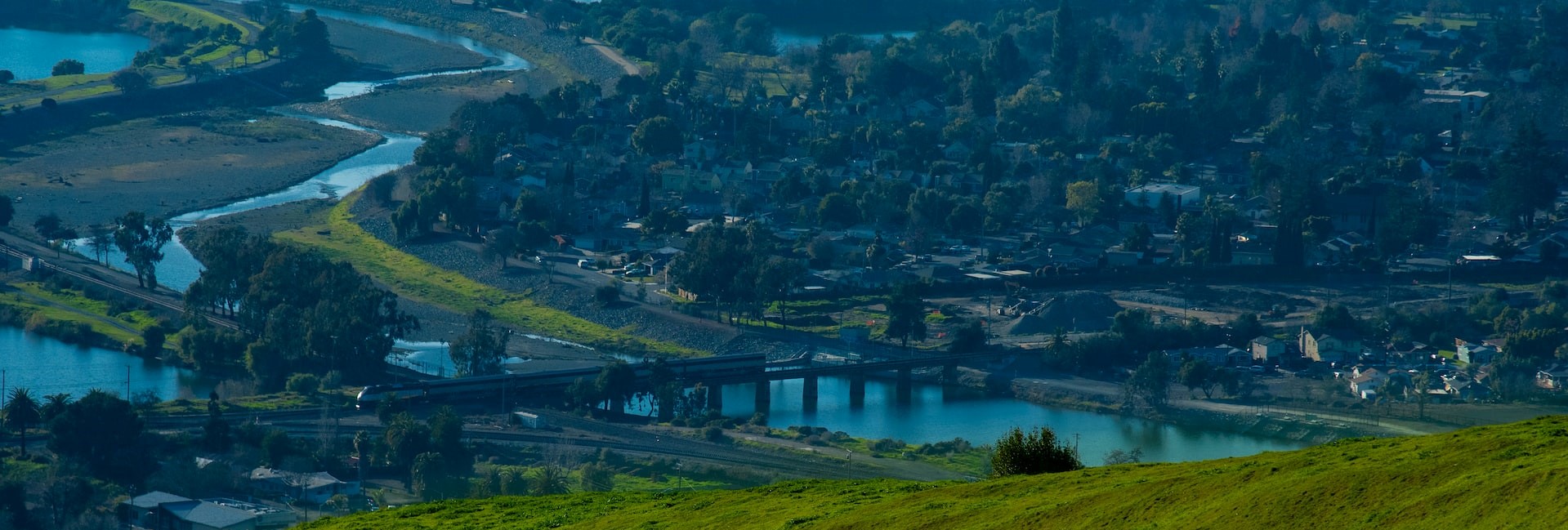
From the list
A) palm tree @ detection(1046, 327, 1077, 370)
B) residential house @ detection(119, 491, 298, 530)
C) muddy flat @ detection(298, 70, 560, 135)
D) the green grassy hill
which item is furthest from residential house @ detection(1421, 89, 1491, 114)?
the green grassy hill

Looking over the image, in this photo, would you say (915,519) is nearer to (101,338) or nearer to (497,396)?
(497,396)

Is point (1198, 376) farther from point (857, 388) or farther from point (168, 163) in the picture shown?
point (168, 163)

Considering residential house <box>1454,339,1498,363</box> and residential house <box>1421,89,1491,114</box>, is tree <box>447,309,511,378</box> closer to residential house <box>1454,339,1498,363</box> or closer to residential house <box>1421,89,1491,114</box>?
residential house <box>1454,339,1498,363</box>

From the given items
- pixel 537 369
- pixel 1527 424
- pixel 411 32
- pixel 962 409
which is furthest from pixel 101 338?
pixel 411 32

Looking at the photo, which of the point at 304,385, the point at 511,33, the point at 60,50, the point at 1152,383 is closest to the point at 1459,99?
the point at 1152,383

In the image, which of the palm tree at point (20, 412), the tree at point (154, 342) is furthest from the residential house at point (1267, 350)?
the palm tree at point (20, 412)
